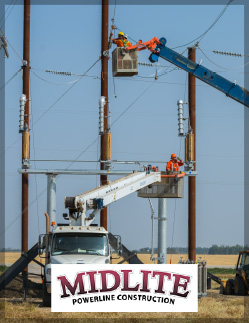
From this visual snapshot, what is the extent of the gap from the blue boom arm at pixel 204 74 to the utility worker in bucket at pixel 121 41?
2.86 meters

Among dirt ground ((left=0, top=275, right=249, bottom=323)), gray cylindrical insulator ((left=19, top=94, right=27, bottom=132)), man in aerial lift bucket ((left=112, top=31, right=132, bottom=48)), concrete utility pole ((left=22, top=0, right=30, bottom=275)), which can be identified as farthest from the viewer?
concrete utility pole ((left=22, top=0, right=30, bottom=275))

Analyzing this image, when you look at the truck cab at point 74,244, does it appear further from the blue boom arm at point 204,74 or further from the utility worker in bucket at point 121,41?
the blue boom arm at point 204,74

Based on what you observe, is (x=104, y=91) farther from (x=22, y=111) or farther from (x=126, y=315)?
(x=126, y=315)

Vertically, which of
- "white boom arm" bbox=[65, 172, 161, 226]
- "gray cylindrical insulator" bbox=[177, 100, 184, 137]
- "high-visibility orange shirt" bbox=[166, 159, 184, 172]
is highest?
"gray cylindrical insulator" bbox=[177, 100, 184, 137]

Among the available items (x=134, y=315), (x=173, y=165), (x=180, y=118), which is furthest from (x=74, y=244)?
(x=180, y=118)

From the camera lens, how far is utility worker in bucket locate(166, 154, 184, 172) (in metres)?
36.3

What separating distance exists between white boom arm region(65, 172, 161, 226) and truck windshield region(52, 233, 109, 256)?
1.81m

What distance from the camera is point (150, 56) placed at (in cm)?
3266

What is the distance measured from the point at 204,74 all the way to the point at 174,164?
5.57 m

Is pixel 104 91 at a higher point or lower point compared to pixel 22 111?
higher

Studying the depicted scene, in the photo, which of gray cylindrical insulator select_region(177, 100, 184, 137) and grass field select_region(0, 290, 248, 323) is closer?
grass field select_region(0, 290, 248, 323)

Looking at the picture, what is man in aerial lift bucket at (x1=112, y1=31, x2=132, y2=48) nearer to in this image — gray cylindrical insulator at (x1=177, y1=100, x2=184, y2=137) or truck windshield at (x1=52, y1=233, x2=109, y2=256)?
truck windshield at (x1=52, y1=233, x2=109, y2=256)

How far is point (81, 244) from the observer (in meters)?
26.0

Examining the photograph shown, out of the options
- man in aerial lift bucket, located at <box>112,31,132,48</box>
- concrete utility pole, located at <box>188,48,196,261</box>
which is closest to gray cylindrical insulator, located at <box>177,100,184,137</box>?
concrete utility pole, located at <box>188,48,196,261</box>
